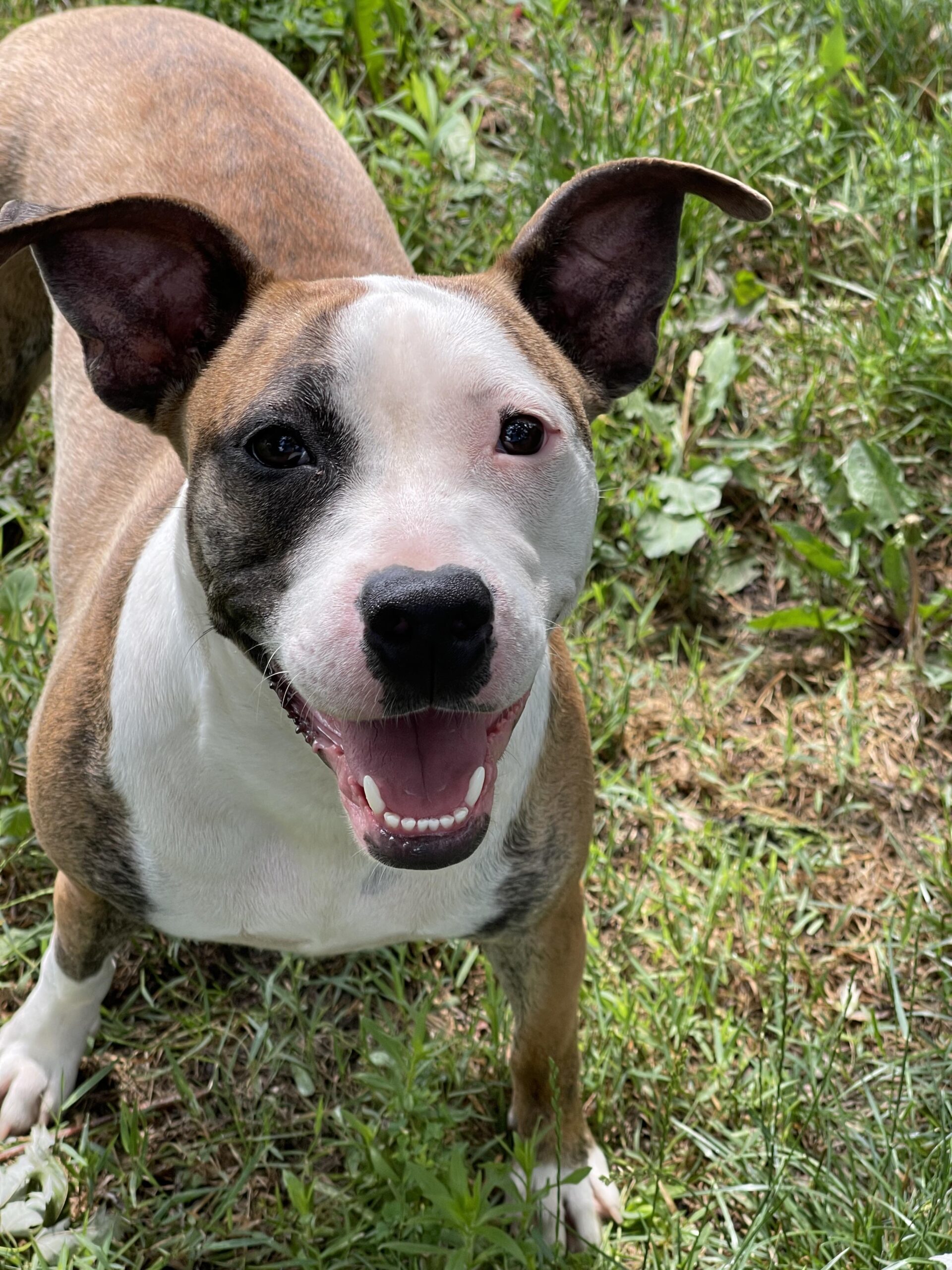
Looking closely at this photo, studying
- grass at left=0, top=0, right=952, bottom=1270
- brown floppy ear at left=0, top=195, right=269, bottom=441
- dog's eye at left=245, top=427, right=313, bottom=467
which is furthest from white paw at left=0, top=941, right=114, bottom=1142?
dog's eye at left=245, top=427, right=313, bottom=467

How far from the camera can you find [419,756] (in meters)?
2.27

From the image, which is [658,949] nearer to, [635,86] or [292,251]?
[292,251]

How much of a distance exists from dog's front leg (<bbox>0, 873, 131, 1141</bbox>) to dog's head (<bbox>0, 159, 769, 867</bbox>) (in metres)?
1.11

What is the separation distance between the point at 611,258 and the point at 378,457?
736 mm

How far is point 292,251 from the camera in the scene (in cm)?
304

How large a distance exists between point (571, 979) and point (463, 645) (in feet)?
3.76

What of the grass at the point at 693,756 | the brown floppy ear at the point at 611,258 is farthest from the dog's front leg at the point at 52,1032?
the brown floppy ear at the point at 611,258

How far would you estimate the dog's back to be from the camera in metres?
3.10

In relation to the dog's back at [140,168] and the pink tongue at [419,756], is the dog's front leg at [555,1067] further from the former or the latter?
the dog's back at [140,168]

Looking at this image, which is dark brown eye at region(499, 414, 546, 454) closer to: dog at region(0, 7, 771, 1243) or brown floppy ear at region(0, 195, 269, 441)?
dog at region(0, 7, 771, 1243)

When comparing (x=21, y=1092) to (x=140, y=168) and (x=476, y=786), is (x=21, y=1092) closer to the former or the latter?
(x=476, y=786)

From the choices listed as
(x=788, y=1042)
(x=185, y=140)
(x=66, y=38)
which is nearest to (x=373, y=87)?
(x=66, y=38)

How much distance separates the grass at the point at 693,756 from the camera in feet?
10.1

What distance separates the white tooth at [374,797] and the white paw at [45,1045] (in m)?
1.21
